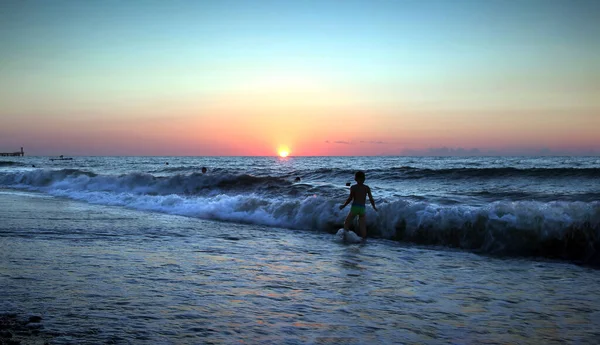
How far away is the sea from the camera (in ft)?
16.3

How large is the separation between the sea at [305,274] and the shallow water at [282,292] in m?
0.03

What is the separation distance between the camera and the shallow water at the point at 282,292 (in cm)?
487

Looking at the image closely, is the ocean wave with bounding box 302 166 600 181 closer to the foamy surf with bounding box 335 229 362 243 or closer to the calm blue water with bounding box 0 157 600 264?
the calm blue water with bounding box 0 157 600 264

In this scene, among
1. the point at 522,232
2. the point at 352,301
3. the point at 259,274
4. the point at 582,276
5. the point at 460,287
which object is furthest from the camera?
the point at 522,232

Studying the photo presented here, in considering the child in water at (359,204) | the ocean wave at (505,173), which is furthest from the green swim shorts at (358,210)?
the ocean wave at (505,173)

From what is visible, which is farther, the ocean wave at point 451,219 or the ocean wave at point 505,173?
the ocean wave at point 505,173

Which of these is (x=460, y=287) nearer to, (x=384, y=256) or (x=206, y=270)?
(x=384, y=256)

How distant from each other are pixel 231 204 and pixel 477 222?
9216 millimetres

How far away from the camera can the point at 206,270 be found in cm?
766

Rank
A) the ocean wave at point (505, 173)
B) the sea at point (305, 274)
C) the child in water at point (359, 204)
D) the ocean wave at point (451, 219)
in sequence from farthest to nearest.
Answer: the ocean wave at point (505, 173), the child in water at point (359, 204), the ocean wave at point (451, 219), the sea at point (305, 274)

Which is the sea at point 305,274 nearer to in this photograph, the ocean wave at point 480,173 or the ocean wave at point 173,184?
the ocean wave at point 173,184

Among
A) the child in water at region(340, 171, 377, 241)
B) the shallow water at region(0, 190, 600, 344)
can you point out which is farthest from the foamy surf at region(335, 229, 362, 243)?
the shallow water at region(0, 190, 600, 344)

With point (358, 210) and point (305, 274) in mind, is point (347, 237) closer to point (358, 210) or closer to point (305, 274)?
point (358, 210)

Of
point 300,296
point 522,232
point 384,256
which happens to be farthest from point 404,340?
point 522,232
